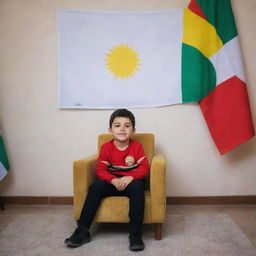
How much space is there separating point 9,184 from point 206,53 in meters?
2.11

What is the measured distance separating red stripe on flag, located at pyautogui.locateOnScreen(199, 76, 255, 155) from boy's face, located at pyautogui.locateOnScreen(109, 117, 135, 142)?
0.82m

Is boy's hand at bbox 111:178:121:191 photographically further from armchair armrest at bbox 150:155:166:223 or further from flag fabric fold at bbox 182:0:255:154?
flag fabric fold at bbox 182:0:255:154

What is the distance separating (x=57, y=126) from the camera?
2557 mm

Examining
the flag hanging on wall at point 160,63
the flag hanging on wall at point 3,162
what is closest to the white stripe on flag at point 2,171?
the flag hanging on wall at point 3,162

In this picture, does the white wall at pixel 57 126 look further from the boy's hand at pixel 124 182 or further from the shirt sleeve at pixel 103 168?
the boy's hand at pixel 124 182

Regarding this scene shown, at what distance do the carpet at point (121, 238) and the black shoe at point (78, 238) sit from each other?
0.09 ft

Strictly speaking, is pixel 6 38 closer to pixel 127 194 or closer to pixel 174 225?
pixel 127 194

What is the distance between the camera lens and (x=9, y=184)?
261cm

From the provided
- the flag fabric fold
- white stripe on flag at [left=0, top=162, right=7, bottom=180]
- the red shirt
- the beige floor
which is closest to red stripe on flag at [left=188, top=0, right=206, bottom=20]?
the flag fabric fold

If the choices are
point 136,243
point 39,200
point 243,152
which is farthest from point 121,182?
point 243,152

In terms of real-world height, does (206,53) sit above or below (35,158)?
above

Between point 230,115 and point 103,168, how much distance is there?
118 centimetres

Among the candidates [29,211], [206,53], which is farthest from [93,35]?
[29,211]

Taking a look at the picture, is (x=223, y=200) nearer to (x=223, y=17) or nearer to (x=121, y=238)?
(x=121, y=238)
